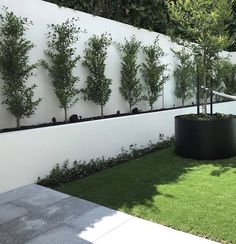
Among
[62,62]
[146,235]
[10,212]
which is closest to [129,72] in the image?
[62,62]

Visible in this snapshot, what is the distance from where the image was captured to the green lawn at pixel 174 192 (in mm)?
3891

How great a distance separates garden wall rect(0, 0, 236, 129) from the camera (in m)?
6.08

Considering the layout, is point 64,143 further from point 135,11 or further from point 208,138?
point 135,11

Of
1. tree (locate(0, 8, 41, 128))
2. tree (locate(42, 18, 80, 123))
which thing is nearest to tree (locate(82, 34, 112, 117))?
tree (locate(42, 18, 80, 123))

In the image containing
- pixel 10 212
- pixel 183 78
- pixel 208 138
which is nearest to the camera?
pixel 10 212

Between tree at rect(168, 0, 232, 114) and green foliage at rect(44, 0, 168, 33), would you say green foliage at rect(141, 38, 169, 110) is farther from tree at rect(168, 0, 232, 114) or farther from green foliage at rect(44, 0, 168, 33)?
tree at rect(168, 0, 232, 114)

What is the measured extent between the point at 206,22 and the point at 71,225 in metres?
4.57

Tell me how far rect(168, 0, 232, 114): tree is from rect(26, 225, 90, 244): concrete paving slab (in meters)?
4.52

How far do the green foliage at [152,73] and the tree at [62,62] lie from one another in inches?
94.0

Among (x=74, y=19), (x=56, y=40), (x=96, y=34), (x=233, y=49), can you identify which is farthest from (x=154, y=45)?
(x=233, y=49)

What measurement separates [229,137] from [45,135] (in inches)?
128

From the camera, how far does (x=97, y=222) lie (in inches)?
159

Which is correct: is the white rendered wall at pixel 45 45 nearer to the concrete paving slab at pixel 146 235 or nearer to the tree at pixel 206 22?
the tree at pixel 206 22

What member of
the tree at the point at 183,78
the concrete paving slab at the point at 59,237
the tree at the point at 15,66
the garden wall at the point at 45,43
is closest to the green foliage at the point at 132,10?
the garden wall at the point at 45,43
